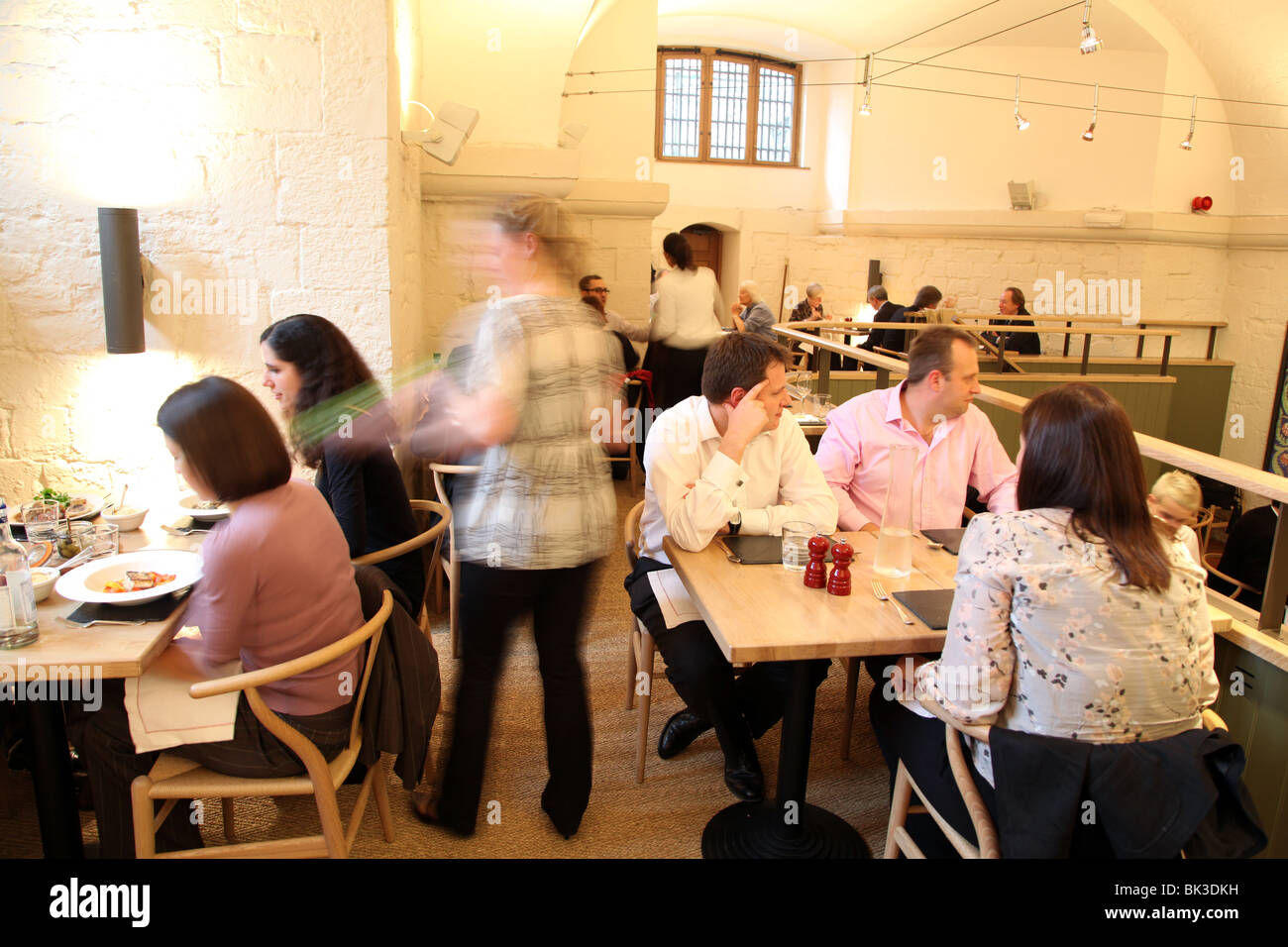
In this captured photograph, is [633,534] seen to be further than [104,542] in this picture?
Yes

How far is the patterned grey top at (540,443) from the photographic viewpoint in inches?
74.0

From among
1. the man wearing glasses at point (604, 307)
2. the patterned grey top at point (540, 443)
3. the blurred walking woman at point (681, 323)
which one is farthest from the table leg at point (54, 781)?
the blurred walking woman at point (681, 323)

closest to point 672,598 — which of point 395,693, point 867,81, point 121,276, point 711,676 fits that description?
point 711,676

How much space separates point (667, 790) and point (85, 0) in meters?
3.14

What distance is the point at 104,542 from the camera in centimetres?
214

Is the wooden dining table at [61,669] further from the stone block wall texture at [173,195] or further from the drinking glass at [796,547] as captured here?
the stone block wall texture at [173,195]

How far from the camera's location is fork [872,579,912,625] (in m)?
1.83

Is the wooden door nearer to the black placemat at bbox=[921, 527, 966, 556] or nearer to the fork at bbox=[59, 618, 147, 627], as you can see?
the black placemat at bbox=[921, 527, 966, 556]

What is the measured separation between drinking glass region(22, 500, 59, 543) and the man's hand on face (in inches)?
64.9

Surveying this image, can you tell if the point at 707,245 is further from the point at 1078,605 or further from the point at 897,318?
the point at 1078,605

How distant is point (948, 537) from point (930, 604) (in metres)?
0.52

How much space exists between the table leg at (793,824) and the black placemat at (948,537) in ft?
1.79

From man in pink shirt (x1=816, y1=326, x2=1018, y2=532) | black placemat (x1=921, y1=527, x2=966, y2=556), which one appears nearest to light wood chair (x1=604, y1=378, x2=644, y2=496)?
man in pink shirt (x1=816, y1=326, x2=1018, y2=532)
